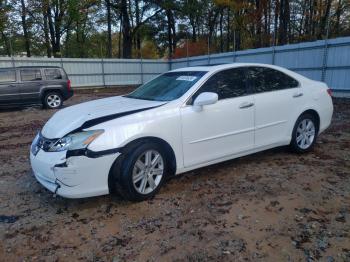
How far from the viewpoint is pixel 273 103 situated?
4352mm

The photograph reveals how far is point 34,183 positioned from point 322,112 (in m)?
4.71

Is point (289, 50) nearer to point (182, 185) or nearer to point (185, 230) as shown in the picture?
point (182, 185)

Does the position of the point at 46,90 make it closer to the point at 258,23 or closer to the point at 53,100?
the point at 53,100

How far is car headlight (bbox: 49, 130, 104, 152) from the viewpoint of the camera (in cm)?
300

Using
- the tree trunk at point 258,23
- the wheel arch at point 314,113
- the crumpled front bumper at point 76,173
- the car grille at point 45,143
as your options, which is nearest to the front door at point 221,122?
the crumpled front bumper at point 76,173

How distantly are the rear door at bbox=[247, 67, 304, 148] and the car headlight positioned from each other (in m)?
2.35

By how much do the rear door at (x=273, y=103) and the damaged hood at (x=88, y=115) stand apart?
1.57 meters

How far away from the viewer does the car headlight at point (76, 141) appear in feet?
9.84

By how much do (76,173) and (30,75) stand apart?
383 inches

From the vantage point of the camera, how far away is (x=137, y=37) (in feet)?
120

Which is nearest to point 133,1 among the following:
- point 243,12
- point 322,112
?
point 243,12

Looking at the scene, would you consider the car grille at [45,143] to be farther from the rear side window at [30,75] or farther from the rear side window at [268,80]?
the rear side window at [30,75]

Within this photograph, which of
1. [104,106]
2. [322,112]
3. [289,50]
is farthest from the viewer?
[289,50]

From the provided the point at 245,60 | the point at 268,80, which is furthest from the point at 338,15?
the point at 268,80
